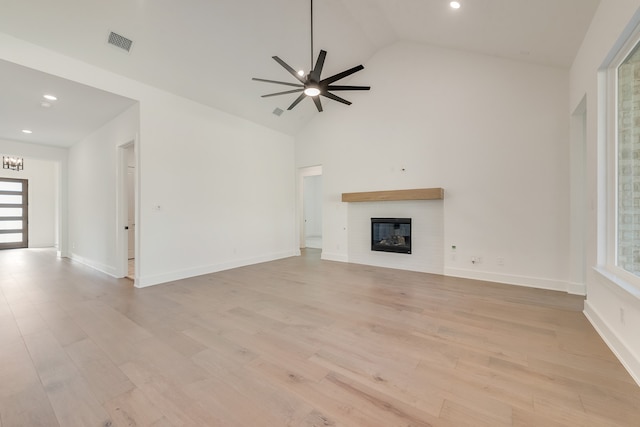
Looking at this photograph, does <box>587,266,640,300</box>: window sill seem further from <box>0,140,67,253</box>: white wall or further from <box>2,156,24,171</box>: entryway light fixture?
<box>2,156,24,171</box>: entryway light fixture

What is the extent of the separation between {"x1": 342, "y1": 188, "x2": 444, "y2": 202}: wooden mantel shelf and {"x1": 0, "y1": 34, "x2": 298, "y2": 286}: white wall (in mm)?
2084

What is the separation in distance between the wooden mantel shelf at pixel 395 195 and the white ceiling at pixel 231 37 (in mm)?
2344

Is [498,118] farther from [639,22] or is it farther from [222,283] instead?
[222,283]

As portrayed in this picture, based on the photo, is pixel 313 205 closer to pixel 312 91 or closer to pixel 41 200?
pixel 312 91

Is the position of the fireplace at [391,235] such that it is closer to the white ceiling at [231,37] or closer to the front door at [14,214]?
the white ceiling at [231,37]

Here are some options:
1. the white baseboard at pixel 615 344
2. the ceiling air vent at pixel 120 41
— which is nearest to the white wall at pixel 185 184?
Result: the ceiling air vent at pixel 120 41

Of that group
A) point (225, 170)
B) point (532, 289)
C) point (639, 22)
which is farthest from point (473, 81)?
point (225, 170)

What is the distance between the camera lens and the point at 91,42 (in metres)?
3.32

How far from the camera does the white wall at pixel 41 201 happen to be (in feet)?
30.7

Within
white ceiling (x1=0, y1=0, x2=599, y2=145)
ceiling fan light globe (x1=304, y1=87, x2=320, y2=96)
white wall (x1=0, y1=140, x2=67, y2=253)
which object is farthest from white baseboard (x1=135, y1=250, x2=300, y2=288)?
white wall (x1=0, y1=140, x2=67, y2=253)

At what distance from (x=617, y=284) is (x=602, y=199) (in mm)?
946

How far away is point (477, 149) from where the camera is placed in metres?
4.49

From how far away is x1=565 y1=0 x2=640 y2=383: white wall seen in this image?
1.98 m

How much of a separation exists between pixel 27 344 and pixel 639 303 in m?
5.01
